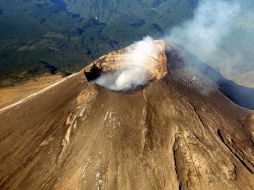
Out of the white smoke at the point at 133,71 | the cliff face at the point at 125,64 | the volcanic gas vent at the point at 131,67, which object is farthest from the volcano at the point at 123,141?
the white smoke at the point at 133,71

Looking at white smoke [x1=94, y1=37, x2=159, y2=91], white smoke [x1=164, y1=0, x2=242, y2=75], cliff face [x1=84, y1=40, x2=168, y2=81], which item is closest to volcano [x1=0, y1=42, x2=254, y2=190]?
cliff face [x1=84, y1=40, x2=168, y2=81]

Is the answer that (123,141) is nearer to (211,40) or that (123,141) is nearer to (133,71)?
(133,71)

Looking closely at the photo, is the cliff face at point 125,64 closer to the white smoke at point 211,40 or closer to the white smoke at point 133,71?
the white smoke at point 133,71

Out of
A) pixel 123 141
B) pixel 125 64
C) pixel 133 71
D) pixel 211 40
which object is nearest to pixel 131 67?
pixel 125 64

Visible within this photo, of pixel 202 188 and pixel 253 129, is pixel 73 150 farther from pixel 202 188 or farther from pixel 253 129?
pixel 253 129

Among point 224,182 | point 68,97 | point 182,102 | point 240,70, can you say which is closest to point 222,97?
point 182,102

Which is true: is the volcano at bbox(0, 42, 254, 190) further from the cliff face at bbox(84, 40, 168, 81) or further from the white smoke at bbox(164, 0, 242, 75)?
the white smoke at bbox(164, 0, 242, 75)
